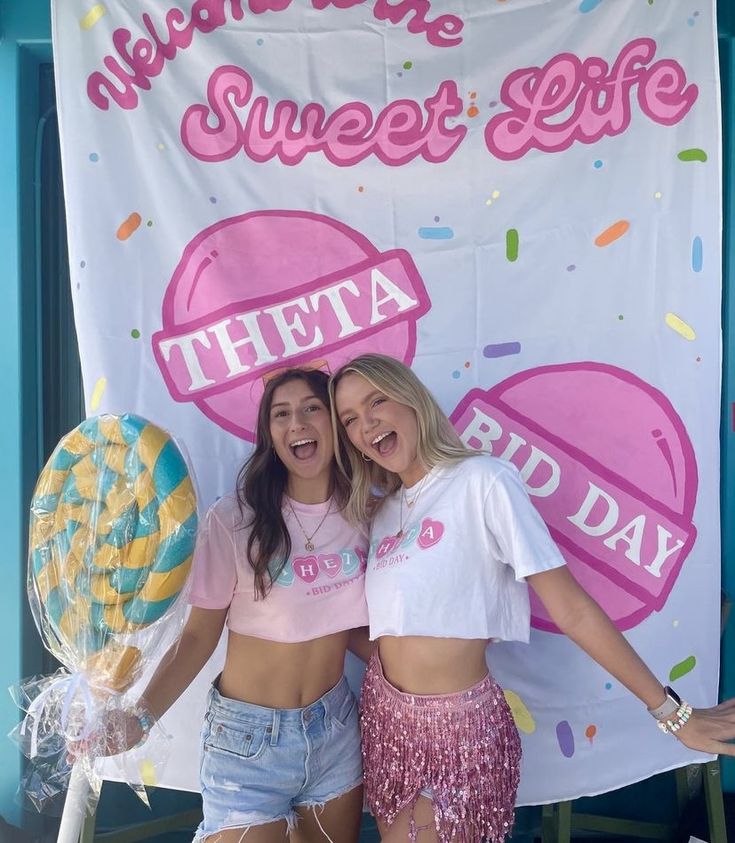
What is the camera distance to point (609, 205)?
231cm

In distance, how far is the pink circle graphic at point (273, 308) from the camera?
2.38m

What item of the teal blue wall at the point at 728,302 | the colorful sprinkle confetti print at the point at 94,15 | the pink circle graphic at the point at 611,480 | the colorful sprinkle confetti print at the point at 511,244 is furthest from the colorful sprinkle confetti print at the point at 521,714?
the colorful sprinkle confetti print at the point at 94,15

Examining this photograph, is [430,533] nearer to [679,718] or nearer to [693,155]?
[679,718]

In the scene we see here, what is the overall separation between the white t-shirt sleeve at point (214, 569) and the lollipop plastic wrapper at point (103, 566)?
0.22 m

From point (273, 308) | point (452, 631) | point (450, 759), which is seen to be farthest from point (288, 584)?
point (273, 308)

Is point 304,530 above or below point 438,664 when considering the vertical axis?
above

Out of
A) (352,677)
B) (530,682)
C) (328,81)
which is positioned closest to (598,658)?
(530,682)

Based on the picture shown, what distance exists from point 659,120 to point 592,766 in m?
2.00

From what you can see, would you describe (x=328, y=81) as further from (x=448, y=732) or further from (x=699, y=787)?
(x=699, y=787)

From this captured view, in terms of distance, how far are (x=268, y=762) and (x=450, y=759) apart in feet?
1.45

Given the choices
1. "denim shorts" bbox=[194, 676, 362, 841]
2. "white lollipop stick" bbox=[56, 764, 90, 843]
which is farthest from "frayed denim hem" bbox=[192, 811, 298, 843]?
"white lollipop stick" bbox=[56, 764, 90, 843]

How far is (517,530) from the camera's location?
172cm

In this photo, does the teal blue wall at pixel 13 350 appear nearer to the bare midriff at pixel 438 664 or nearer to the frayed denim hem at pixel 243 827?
the frayed denim hem at pixel 243 827

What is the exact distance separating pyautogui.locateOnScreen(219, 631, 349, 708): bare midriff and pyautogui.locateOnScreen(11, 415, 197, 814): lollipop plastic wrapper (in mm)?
302
